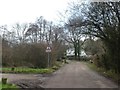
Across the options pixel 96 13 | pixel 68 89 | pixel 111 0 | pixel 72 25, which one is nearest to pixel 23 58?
A: pixel 72 25

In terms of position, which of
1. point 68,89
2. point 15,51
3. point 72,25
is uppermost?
point 72,25

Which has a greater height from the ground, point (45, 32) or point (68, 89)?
point (45, 32)

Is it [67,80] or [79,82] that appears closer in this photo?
[79,82]

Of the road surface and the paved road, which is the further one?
the road surface

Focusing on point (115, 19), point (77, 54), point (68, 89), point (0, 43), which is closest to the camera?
point (68, 89)

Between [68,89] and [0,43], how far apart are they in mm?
21856

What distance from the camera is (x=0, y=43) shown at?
36156mm

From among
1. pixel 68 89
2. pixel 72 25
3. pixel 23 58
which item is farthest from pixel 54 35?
pixel 68 89

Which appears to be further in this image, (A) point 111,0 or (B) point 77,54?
(B) point 77,54

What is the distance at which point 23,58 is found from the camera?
37562mm

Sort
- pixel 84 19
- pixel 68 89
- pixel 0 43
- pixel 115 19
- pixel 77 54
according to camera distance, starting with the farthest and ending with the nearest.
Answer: pixel 77 54
pixel 0 43
pixel 84 19
pixel 115 19
pixel 68 89

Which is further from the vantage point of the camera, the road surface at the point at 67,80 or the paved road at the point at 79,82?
the road surface at the point at 67,80

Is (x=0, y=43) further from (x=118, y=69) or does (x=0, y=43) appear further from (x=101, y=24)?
(x=118, y=69)

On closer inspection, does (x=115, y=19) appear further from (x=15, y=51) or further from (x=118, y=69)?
(x=15, y=51)
